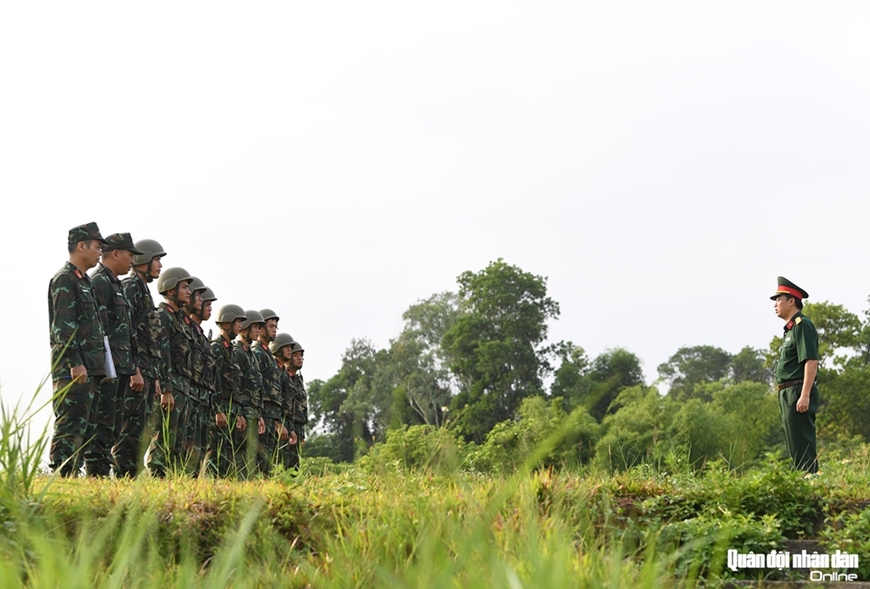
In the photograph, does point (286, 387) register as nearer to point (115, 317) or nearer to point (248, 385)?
point (248, 385)

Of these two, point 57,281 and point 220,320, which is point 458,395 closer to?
point 220,320

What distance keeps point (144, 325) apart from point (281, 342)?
235 inches

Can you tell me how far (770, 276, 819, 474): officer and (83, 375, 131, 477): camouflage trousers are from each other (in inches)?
245

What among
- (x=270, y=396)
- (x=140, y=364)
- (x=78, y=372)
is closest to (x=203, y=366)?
(x=140, y=364)

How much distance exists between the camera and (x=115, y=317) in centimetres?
1001

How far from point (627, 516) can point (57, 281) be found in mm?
5545

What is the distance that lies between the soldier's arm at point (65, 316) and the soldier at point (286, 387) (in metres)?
5.88

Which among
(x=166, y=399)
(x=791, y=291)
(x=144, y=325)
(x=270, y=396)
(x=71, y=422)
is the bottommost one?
(x=71, y=422)

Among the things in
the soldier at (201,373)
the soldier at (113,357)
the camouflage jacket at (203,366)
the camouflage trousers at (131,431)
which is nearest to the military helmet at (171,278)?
the soldier at (201,373)

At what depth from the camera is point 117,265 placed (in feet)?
33.5

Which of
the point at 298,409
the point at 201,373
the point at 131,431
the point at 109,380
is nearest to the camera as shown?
the point at 109,380

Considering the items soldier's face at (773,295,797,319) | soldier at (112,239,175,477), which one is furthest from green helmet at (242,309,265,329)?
soldier's face at (773,295,797,319)

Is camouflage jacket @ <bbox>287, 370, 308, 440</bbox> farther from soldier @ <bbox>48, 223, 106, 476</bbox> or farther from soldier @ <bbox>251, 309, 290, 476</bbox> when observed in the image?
soldier @ <bbox>48, 223, 106, 476</bbox>

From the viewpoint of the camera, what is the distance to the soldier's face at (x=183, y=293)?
1235 centimetres
